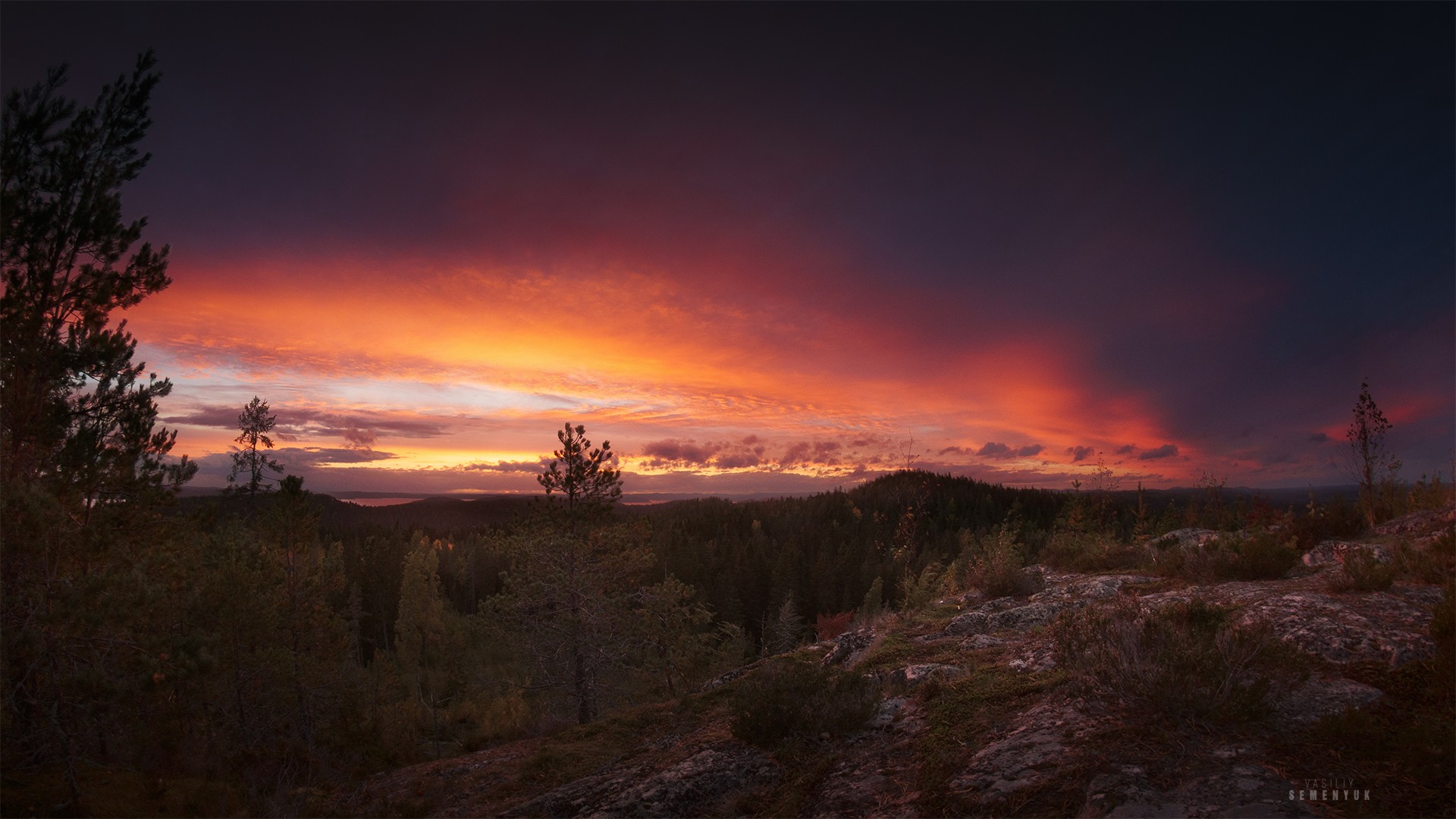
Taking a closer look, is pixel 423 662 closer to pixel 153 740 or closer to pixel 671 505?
pixel 153 740

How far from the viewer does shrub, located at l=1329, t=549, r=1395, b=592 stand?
705cm

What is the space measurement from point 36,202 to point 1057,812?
1952cm

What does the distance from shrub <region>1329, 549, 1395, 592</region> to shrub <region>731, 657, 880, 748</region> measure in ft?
20.4

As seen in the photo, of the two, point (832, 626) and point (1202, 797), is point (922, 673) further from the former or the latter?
point (832, 626)

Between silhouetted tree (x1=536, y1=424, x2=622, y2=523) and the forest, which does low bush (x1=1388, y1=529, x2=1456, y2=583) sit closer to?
the forest

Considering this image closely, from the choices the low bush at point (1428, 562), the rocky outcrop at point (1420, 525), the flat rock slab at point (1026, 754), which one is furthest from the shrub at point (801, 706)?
the rocky outcrop at point (1420, 525)

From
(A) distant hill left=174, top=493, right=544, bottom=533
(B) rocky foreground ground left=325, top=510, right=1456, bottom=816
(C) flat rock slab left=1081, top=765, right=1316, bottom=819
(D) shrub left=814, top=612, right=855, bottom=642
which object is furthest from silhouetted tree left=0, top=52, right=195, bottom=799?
(A) distant hill left=174, top=493, right=544, bottom=533

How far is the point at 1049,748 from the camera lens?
484 cm

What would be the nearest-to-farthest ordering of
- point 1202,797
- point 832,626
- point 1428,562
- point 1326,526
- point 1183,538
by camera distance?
point 1202,797 → point 1428,562 → point 1326,526 → point 1183,538 → point 832,626

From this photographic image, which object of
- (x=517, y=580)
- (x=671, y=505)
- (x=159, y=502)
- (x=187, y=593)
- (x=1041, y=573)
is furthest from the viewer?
(x=671, y=505)

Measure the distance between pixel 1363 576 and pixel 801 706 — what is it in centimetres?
735

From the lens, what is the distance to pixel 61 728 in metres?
7.94

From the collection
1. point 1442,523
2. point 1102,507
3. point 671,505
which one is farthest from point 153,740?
point 671,505

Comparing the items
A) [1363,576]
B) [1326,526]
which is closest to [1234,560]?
[1363,576]
